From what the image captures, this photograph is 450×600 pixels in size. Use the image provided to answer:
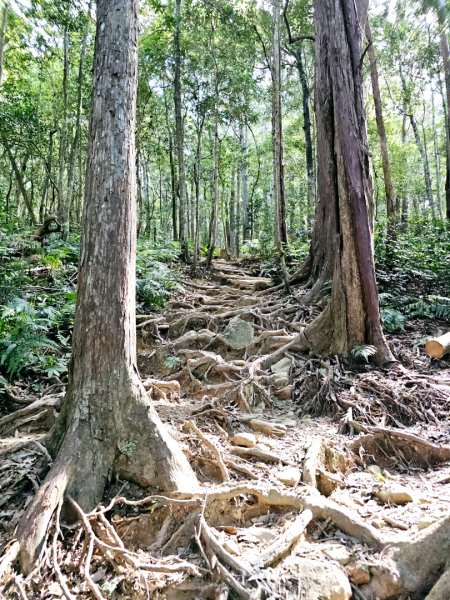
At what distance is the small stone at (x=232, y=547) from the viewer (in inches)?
91.8

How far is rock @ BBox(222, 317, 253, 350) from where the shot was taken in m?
5.91

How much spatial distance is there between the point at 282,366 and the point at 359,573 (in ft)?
9.99

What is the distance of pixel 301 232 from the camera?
11.3 m

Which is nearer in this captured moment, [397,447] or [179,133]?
[397,447]

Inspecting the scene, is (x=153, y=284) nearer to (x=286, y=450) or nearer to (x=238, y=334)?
(x=238, y=334)

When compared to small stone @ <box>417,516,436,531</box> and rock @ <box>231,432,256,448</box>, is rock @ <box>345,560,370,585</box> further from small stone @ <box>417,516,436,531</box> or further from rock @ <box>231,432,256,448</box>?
rock @ <box>231,432,256,448</box>

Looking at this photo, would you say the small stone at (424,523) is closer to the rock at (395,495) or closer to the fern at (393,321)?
the rock at (395,495)

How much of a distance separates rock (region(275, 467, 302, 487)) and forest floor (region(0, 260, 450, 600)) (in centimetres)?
1

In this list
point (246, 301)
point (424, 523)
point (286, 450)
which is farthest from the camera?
point (246, 301)

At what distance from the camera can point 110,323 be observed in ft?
9.93

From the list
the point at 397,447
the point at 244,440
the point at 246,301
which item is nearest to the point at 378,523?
the point at 397,447

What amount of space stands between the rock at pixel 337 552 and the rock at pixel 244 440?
1304 millimetres

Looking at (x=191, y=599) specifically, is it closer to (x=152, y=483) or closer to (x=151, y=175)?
(x=152, y=483)

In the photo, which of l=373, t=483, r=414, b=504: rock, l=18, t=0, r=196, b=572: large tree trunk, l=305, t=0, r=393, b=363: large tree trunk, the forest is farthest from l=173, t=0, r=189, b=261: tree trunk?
l=373, t=483, r=414, b=504: rock
